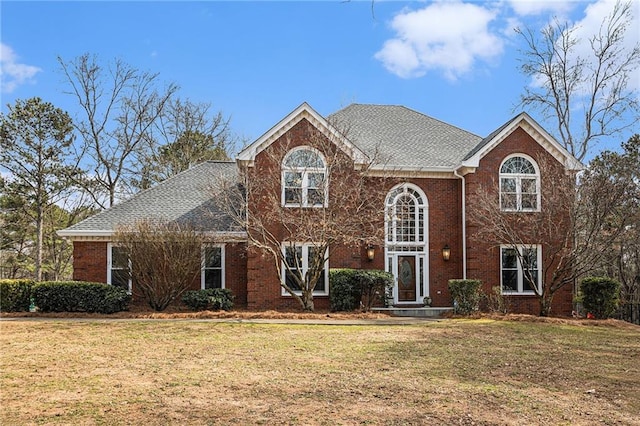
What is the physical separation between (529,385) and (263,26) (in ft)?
25.6

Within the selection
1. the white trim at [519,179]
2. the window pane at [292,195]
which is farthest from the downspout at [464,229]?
the window pane at [292,195]

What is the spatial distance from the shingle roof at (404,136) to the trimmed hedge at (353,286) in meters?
4.41

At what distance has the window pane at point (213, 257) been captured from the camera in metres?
19.5

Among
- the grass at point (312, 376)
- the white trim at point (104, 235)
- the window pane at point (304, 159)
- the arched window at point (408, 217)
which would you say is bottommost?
the grass at point (312, 376)

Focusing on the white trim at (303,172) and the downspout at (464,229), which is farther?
the downspout at (464,229)

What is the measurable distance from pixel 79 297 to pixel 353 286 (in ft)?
29.1

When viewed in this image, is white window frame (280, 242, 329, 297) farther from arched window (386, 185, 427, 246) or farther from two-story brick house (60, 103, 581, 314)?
arched window (386, 185, 427, 246)

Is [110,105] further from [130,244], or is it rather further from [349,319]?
[349,319]

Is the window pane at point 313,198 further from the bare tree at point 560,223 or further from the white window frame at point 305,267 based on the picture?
the bare tree at point 560,223

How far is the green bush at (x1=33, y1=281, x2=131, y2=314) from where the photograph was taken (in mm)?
17844

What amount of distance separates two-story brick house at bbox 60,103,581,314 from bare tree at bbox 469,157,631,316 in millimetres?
383

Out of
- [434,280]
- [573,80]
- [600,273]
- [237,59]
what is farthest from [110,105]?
[600,273]

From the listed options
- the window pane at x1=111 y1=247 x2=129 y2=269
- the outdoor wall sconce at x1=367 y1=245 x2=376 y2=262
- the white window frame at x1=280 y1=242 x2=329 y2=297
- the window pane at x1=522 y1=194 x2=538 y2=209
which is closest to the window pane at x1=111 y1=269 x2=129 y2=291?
the window pane at x1=111 y1=247 x2=129 y2=269

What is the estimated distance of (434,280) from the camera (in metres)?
21.2
